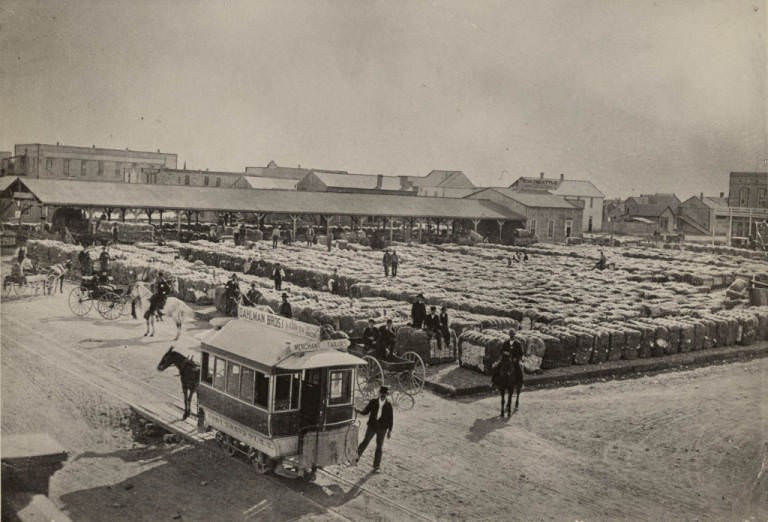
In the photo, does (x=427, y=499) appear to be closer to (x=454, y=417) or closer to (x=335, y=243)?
(x=454, y=417)

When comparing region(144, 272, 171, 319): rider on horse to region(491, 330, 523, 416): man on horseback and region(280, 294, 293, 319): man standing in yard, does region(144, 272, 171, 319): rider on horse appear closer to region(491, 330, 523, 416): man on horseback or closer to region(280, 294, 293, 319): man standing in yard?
region(280, 294, 293, 319): man standing in yard

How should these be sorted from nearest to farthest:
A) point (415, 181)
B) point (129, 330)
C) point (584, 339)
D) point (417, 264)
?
point (584, 339) → point (129, 330) → point (417, 264) → point (415, 181)

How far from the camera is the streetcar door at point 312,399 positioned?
10750mm

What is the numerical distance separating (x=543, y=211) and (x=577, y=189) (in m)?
25.5

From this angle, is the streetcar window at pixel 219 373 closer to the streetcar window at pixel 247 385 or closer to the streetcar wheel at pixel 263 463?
the streetcar window at pixel 247 385

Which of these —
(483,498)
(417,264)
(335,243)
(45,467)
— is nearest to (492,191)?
(335,243)

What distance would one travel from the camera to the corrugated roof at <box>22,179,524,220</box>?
39.7m

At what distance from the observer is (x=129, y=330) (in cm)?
2073

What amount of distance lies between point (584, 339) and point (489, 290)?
12076 mm

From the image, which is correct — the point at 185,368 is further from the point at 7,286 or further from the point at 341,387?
the point at 7,286

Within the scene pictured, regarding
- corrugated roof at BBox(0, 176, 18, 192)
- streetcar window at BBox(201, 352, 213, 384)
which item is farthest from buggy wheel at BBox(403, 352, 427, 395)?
corrugated roof at BBox(0, 176, 18, 192)

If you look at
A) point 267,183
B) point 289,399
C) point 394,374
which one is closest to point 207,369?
point 289,399

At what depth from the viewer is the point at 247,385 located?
1102cm

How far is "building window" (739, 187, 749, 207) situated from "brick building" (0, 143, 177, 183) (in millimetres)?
32886
